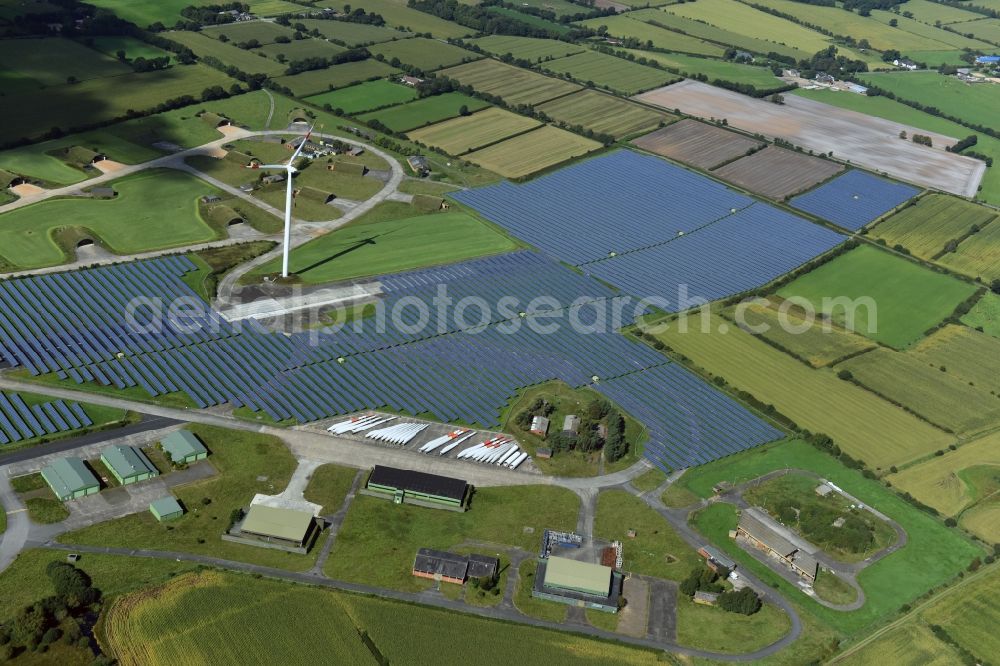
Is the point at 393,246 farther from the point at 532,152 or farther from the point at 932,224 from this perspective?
the point at 932,224

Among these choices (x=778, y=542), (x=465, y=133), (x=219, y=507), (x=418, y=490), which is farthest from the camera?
(x=465, y=133)

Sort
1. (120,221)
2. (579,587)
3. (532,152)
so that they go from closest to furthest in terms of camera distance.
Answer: (579,587) < (120,221) < (532,152)

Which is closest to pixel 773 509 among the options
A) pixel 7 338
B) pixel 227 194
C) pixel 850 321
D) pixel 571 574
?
pixel 571 574

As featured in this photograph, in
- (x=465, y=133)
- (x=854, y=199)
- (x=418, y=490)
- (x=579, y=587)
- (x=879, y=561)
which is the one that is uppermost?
(x=465, y=133)

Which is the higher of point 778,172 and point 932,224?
point 778,172

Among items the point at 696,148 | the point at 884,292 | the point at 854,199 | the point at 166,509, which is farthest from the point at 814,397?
the point at 696,148

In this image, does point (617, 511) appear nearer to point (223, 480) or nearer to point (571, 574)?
point (571, 574)

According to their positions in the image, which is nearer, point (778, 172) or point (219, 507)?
point (219, 507)
